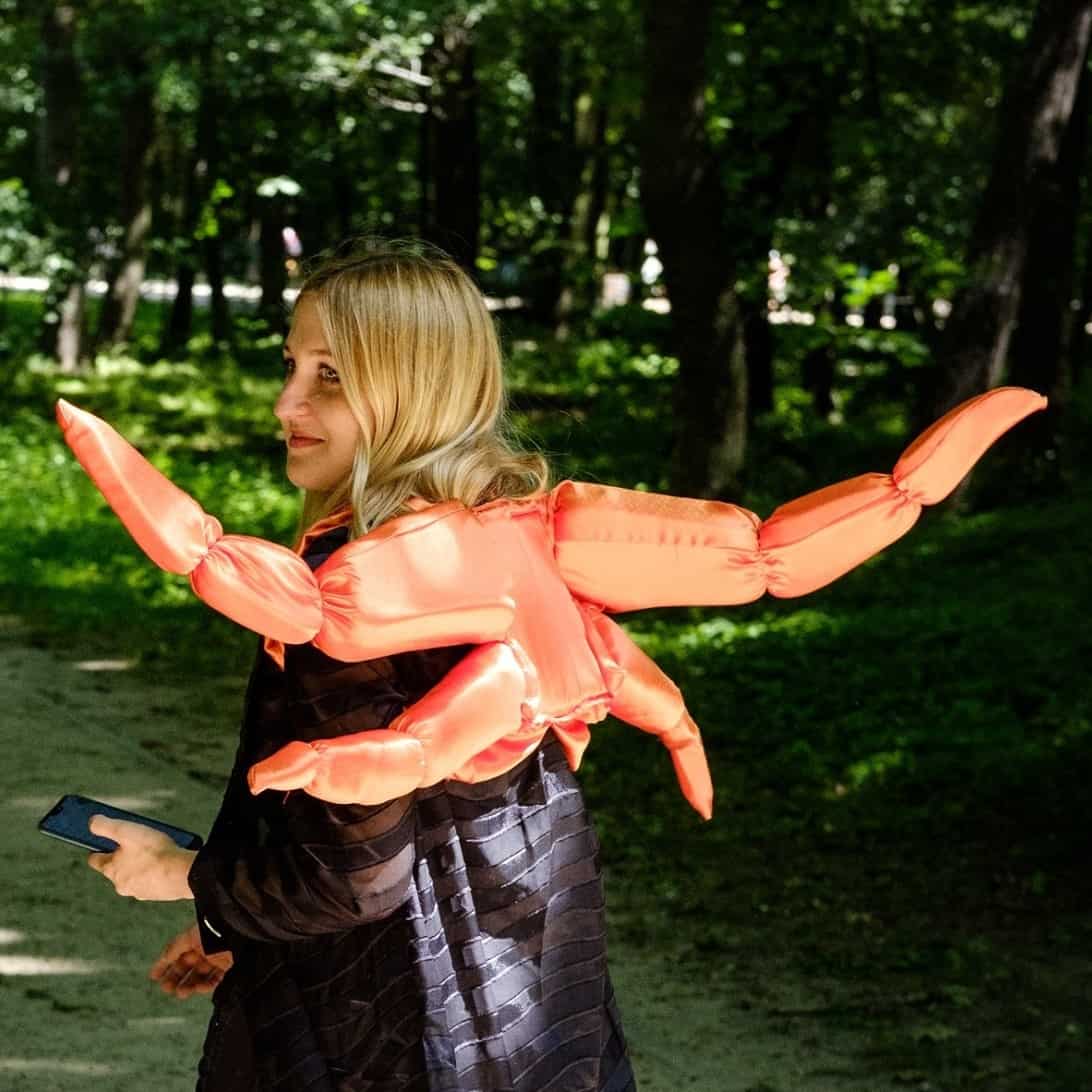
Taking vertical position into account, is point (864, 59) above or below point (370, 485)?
below

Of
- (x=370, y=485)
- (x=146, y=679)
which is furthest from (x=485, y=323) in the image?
(x=146, y=679)

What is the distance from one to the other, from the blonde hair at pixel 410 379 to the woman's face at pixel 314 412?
0.03 meters

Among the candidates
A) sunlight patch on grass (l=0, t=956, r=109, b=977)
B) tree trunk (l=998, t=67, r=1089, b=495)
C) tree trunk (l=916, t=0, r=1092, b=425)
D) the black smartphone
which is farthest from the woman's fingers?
tree trunk (l=998, t=67, r=1089, b=495)

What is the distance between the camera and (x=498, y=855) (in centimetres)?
231

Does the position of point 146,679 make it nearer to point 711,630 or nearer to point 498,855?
point 711,630

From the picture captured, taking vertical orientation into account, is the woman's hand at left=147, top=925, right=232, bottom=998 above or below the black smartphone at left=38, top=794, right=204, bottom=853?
below

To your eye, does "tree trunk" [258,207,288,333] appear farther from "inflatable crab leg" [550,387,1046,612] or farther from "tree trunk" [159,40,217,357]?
"inflatable crab leg" [550,387,1046,612]

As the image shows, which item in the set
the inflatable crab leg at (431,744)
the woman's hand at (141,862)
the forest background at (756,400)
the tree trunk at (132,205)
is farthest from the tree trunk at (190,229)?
the inflatable crab leg at (431,744)

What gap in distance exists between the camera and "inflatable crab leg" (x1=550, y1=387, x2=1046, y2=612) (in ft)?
7.76

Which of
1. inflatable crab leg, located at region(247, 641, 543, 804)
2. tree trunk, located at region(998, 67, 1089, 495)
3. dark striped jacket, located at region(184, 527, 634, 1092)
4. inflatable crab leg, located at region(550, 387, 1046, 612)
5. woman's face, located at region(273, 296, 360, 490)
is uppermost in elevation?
woman's face, located at region(273, 296, 360, 490)

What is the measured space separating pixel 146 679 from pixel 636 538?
7.34 m

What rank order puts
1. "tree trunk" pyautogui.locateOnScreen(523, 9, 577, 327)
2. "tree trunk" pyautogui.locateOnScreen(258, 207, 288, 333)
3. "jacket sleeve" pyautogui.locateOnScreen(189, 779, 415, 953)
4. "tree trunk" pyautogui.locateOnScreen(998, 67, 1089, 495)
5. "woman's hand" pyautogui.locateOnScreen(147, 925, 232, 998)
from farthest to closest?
"tree trunk" pyautogui.locateOnScreen(523, 9, 577, 327) < "tree trunk" pyautogui.locateOnScreen(258, 207, 288, 333) < "tree trunk" pyautogui.locateOnScreen(998, 67, 1089, 495) < "woman's hand" pyautogui.locateOnScreen(147, 925, 232, 998) < "jacket sleeve" pyautogui.locateOnScreen(189, 779, 415, 953)

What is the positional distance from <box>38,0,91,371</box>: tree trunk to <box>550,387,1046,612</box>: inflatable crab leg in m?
18.0

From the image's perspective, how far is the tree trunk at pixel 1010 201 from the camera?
39.1ft
